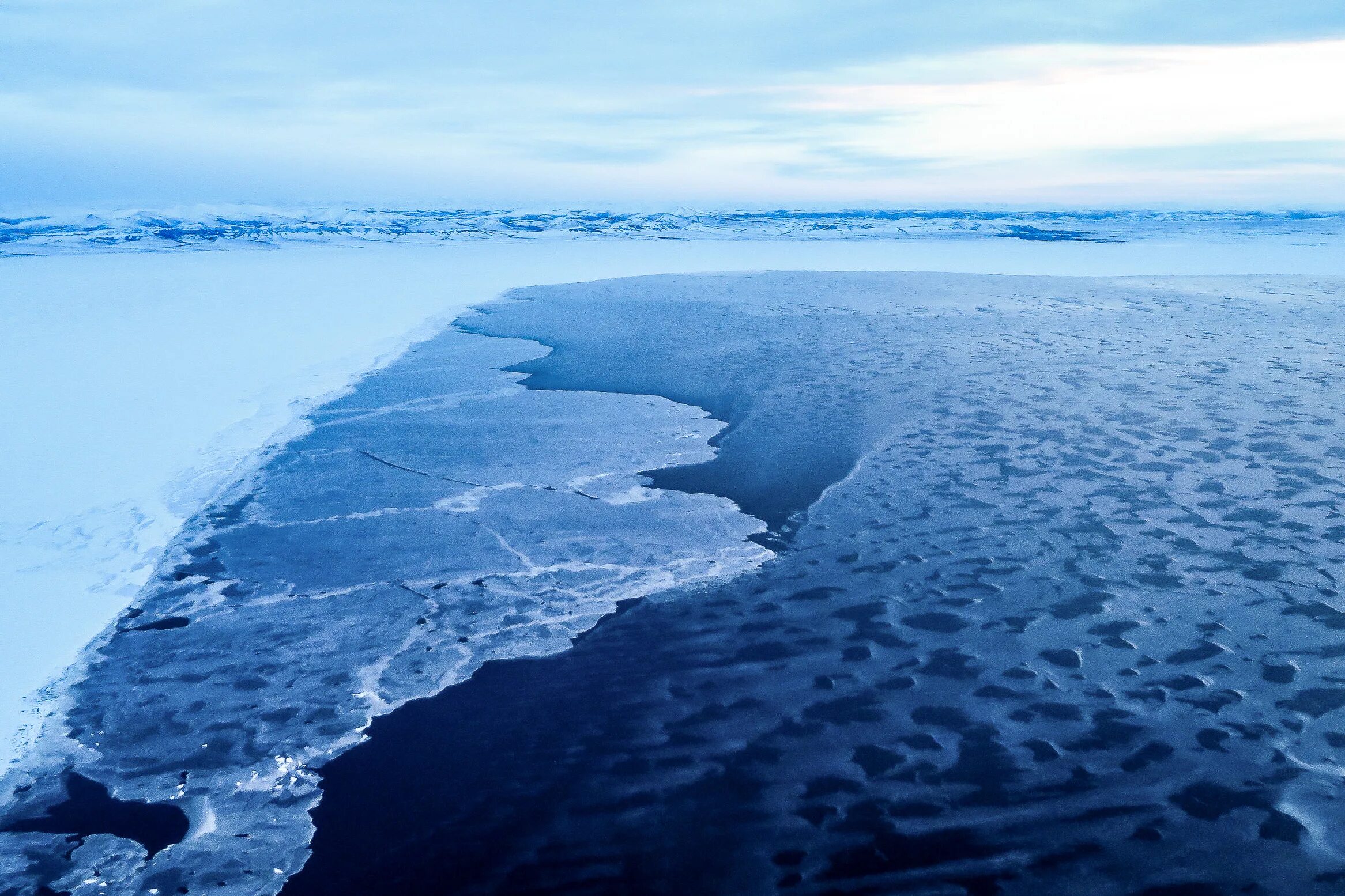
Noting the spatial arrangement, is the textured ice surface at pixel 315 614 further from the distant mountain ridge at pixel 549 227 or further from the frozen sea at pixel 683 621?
the distant mountain ridge at pixel 549 227

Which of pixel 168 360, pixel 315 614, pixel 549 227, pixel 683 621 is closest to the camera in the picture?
pixel 683 621

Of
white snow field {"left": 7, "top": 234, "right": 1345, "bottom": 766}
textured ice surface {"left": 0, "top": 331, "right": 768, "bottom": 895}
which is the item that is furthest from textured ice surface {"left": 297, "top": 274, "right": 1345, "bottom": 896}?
white snow field {"left": 7, "top": 234, "right": 1345, "bottom": 766}

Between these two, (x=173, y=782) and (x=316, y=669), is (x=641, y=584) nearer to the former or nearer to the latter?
(x=316, y=669)

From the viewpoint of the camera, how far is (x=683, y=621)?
466 centimetres

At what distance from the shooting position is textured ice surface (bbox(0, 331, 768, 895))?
10.6 ft

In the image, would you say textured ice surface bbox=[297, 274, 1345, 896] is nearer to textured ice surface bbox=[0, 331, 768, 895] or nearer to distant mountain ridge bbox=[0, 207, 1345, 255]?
textured ice surface bbox=[0, 331, 768, 895]

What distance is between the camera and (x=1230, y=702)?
3803 millimetres

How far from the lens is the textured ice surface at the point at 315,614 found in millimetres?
3223

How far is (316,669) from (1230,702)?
4.21m

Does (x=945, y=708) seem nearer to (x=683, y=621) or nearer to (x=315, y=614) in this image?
(x=683, y=621)

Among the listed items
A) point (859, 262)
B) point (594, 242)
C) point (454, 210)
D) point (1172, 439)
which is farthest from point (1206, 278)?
point (454, 210)

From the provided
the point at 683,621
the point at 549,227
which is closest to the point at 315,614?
the point at 683,621

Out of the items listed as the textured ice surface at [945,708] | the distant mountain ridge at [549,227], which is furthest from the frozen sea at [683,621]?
the distant mountain ridge at [549,227]

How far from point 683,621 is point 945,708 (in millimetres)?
1425
